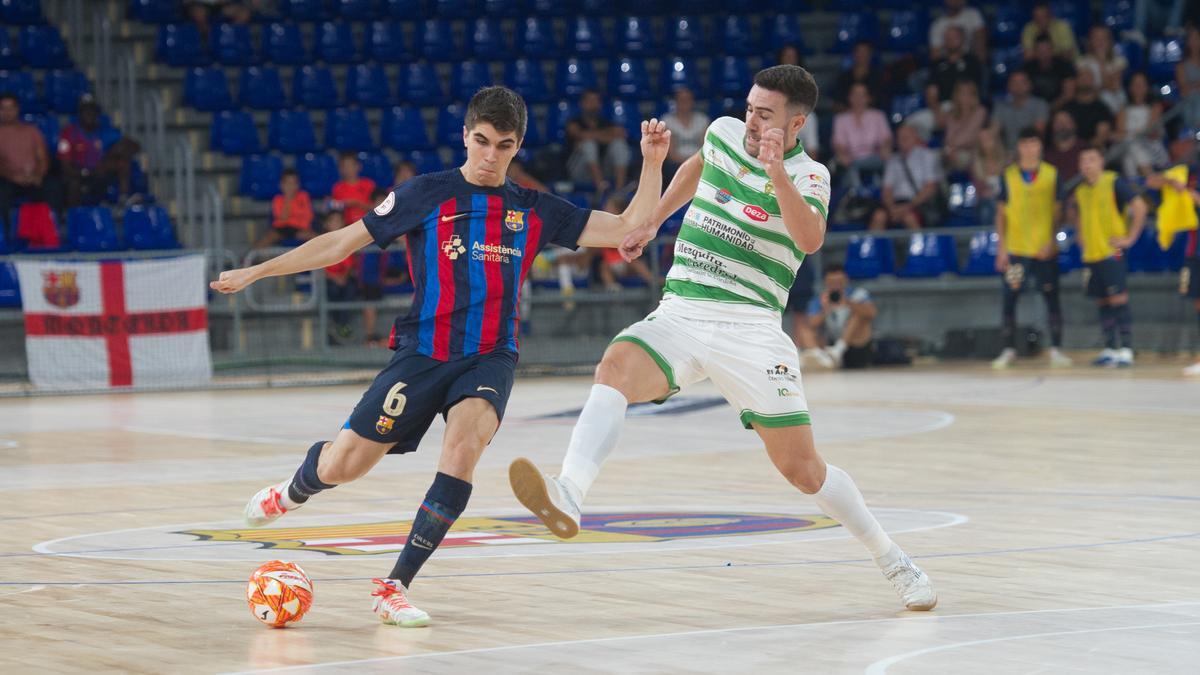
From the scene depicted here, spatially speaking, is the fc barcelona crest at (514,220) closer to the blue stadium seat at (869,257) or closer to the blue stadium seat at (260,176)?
the blue stadium seat at (869,257)

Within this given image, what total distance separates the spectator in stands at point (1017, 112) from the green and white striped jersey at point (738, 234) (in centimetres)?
1548

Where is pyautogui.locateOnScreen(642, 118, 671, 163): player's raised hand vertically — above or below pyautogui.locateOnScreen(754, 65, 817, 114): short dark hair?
below

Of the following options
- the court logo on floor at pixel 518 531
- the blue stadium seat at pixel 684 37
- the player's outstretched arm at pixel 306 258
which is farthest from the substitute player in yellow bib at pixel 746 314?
the blue stadium seat at pixel 684 37

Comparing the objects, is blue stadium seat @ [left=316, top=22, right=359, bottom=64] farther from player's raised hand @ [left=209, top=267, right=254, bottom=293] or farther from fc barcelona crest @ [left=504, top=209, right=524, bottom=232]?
player's raised hand @ [left=209, top=267, right=254, bottom=293]

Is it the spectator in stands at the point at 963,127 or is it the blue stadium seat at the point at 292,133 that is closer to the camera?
the spectator in stands at the point at 963,127

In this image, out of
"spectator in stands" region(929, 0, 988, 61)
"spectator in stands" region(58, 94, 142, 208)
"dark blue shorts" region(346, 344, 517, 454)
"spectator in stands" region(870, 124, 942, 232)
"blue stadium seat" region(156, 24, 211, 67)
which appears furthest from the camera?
"spectator in stands" region(929, 0, 988, 61)

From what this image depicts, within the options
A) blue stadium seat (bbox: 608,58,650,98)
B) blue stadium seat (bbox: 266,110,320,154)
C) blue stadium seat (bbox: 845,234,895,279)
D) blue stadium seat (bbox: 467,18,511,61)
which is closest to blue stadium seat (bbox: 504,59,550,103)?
blue stadium seat (bbox: 467,18,511,61)

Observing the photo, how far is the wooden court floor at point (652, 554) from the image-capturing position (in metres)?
5.49

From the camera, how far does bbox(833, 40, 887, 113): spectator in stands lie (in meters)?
22.2

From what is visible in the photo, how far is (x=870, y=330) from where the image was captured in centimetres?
1908

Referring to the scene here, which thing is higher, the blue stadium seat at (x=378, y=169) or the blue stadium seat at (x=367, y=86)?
the blue stadium seat at (x=367, y=86)

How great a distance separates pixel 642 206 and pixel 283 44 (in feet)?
55.7

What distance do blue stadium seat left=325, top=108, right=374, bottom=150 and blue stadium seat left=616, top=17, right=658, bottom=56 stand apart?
400cm

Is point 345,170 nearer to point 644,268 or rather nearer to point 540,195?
point 644,268
